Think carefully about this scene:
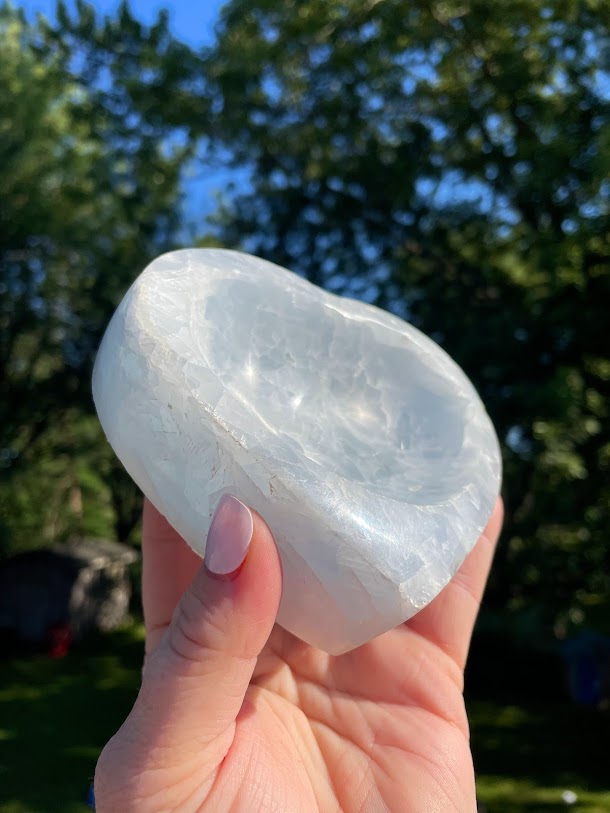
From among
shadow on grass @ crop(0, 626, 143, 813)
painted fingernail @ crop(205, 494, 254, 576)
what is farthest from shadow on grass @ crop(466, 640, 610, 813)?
painted fingernail @ crop(205, 494, 254, 576)

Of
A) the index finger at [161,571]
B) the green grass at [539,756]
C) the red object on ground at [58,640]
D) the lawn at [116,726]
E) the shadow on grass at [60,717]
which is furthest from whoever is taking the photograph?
the red object on ground at [58,640]

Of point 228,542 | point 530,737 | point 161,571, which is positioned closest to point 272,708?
point 161,571

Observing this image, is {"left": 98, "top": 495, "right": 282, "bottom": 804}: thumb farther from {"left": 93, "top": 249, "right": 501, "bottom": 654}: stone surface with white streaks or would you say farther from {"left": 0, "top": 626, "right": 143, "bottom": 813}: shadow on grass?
{"left": 0, "top": 626, "right": 143, "bottom": 813}: shadow on grass

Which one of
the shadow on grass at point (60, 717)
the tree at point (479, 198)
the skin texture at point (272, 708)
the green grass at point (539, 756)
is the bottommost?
the shadow on grass at point (60, 717)

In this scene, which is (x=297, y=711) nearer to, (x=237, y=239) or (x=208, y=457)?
(x=208, y=457)

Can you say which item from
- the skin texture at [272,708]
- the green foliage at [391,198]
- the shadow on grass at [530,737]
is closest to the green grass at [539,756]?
the shadow on grass at [530,737]

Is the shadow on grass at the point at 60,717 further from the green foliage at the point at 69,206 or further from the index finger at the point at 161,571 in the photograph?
the index finger at the point at 161,571
